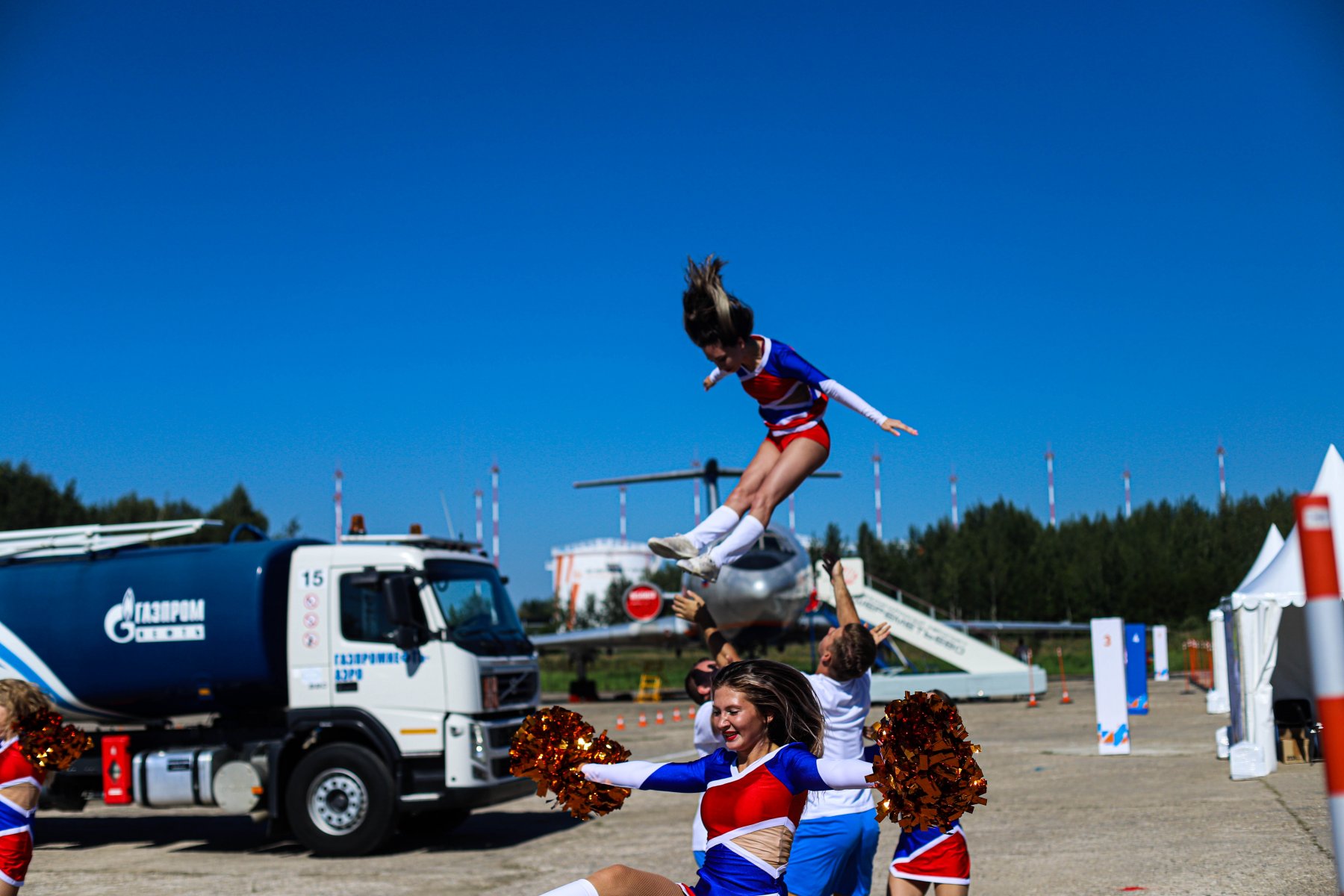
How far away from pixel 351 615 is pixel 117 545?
282cm

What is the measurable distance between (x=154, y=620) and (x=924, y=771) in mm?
10409

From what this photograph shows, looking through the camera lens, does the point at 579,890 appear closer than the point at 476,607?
Yes

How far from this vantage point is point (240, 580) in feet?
37.7

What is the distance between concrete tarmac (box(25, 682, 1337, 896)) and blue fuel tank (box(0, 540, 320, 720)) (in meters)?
1.58

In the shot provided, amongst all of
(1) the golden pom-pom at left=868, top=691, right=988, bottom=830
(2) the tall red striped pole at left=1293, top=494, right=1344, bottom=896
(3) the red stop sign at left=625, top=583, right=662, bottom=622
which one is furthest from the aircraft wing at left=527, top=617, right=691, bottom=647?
(2) the tall red striped pole at left=1293, top=494, right=1344, bottom=896

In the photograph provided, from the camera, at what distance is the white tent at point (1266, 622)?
1309 cm

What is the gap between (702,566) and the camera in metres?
4.20

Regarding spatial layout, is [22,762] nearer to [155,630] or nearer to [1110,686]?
[155,630]

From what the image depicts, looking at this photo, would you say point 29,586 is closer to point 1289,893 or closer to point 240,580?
point 240,580

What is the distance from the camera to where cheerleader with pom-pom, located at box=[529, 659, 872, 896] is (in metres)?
3.29

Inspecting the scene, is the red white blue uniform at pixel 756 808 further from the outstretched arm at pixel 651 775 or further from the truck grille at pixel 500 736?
the truck grille at pixel 500 736

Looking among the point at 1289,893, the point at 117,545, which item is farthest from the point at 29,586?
the point at 1289,893

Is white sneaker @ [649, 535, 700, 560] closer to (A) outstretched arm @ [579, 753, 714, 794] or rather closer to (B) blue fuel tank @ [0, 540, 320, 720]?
(A) outstretched arm @ [579, 753, 714, 794]

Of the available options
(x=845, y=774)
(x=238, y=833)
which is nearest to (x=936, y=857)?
(x=845, y=774)
